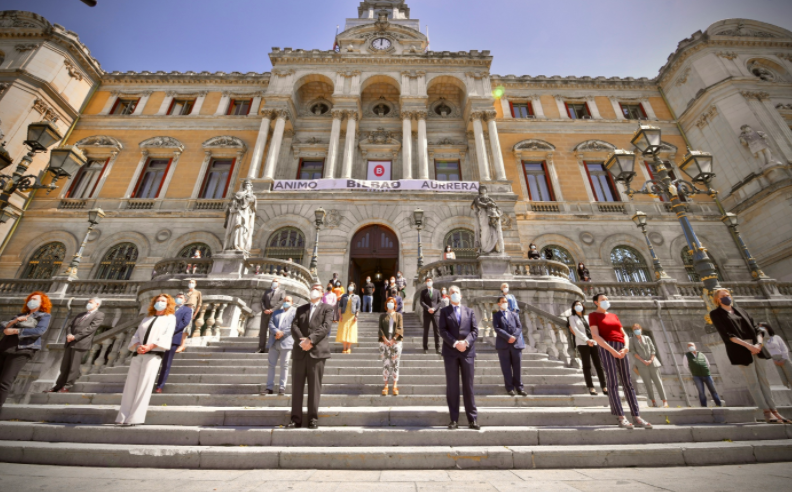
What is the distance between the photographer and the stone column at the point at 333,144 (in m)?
19.5

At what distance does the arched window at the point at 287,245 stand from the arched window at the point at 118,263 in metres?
7.21

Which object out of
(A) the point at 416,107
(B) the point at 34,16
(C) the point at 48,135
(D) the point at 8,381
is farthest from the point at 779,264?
(B) the point at 34,16

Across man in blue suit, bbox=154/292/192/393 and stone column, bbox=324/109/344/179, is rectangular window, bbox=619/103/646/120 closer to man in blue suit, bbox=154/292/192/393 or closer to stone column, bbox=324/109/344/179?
stone column, bbox=324/109/344/179

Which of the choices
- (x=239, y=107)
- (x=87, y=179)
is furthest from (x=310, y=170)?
A: (x=87, y=179)

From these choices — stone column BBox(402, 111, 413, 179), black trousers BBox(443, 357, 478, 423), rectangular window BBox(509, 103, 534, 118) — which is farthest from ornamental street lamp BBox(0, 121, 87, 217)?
rectangular window BBox(509, 103, 534, 118)

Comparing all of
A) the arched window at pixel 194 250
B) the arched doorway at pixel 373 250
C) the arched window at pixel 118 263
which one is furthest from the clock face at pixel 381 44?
the arched window at pixel 118 263

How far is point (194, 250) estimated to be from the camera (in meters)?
18.1

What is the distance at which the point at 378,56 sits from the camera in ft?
75.1

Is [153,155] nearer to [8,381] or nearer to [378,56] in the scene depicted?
[378,56]

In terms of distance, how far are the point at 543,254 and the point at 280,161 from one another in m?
16.4

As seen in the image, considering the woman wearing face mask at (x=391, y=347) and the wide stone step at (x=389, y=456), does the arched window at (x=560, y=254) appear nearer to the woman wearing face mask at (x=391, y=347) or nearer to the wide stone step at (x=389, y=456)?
the woman wearing face mask at (x=391, y=347)

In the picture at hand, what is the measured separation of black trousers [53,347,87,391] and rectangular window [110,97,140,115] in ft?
74.7

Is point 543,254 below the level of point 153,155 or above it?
below

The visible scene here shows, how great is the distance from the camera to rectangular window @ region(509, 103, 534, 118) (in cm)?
2356
